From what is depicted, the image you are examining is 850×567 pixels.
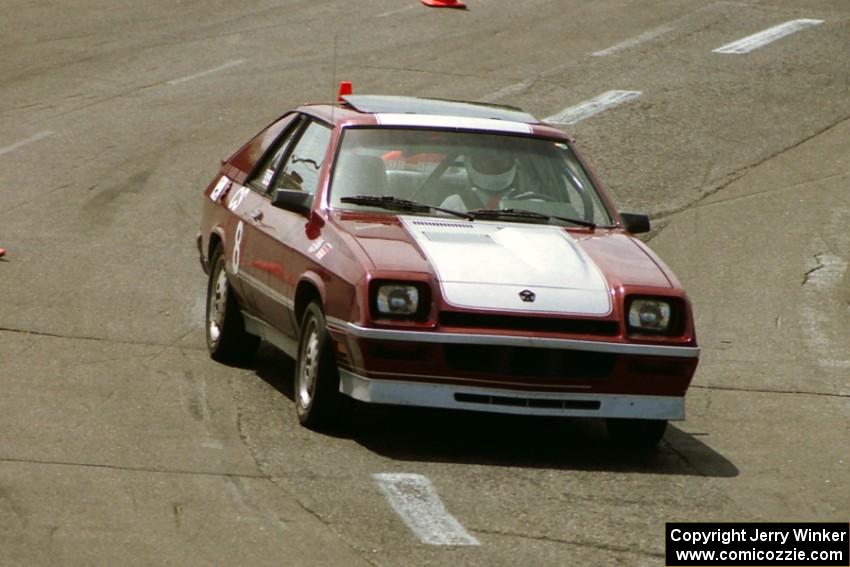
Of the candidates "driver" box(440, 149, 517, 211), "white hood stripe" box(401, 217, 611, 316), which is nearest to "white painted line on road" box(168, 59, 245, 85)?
"driver" box(440, 149, 517, 211)

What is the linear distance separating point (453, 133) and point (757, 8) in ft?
59.2

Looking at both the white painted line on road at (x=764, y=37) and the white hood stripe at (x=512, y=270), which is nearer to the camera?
the white hood stripe at (x=512, y=270)

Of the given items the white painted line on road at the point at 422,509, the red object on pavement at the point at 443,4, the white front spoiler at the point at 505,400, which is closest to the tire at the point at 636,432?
the white front spoiler at the point at 505,400

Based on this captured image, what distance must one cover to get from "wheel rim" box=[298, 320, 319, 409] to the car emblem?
1008 mm

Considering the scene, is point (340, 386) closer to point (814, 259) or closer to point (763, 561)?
point (763, 561)

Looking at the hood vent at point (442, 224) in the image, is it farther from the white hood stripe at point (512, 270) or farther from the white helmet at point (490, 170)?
the white helmet at point (490, 170)

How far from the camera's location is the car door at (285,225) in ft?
29.4

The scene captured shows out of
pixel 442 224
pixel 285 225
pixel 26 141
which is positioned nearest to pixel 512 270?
pixel 442 224

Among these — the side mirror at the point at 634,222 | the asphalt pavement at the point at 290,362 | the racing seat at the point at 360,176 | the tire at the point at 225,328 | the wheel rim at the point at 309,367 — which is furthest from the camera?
the tire at the point at 225,328

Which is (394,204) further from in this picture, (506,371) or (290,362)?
(290,362)

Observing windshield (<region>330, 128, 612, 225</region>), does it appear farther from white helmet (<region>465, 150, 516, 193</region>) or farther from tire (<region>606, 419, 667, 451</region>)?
tire (<region>606, 419, 667, 451</region>)

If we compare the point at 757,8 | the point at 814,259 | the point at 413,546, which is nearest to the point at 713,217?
the point at 814,259

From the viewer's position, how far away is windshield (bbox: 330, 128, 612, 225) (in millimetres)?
A: 9086

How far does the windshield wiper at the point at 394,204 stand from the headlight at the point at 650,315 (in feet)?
3.84
